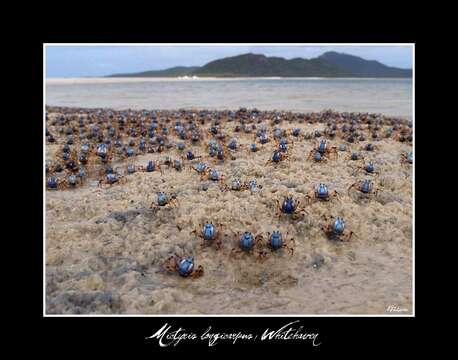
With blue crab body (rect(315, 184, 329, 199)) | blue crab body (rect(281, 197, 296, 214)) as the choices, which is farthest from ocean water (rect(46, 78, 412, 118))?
blue crab body (rect(281, 197, 296, 214))

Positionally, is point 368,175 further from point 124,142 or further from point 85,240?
point 124,142

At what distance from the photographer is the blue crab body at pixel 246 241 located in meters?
7.23

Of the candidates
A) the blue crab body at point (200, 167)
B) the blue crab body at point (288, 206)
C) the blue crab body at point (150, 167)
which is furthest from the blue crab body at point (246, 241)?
the blue crab body at point (150, 167)

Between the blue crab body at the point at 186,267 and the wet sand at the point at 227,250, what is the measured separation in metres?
0.13

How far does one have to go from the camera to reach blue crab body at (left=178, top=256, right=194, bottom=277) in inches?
262

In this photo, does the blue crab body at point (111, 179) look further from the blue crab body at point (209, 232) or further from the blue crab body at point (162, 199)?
the blue crab body at point (209, 232)

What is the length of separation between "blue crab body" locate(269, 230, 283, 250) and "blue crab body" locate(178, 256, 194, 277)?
5.29 ft

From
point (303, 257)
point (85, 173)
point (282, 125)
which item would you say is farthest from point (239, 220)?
point (282, 125)

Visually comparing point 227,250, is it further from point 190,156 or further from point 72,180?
point 72,180

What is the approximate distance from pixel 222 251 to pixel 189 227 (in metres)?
1.09

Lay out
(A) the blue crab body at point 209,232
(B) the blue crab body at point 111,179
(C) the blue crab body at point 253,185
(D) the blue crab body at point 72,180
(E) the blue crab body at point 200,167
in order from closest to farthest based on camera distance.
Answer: (A) the blue crab body at point 209,232 → (C) the blue crab body at point 253,185 → (B) the blue crab body at point 111,179 → (D) the blue crab body at point 72,180 → (E) the blue crab body at point 200,167

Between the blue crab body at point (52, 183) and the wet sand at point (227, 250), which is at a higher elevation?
the blue crab body at point (52, 183)

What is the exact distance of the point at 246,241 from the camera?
7219 mm

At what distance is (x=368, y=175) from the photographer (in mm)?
10727
